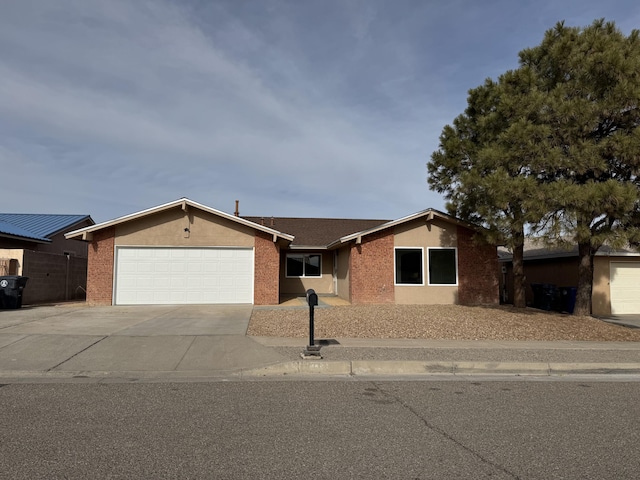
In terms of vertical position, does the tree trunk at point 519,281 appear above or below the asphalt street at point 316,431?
above

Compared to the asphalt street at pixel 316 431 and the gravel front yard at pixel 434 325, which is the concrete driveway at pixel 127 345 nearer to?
the asphalt street at pixel 316 431

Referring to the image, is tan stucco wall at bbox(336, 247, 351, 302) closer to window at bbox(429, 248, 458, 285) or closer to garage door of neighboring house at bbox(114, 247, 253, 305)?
window at bbox(429, 248, 458, 285)

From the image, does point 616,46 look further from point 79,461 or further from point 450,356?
point 79,461

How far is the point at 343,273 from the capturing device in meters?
21.4

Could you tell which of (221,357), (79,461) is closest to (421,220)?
(221,357)

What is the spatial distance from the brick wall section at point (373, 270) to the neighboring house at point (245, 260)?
39mm

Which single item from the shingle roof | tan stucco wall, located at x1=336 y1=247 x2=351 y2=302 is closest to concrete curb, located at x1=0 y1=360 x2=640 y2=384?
tan stucco wall, located at x1=336 y1=247 x2=351 y2=302

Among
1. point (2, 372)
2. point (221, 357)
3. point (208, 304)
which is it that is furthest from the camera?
point (208, 304)

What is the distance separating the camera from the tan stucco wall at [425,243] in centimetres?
1897

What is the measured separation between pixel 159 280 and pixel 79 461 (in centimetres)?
1435

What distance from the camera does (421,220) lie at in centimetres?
1920

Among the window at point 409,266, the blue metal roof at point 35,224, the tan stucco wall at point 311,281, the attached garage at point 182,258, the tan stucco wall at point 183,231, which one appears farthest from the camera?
the tan stucco wall at point 311,281

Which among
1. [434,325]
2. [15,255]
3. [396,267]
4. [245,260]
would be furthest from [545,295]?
[15,255]

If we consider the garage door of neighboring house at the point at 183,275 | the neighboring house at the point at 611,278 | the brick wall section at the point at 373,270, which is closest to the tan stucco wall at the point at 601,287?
the neighboring house at the point at 611,278
